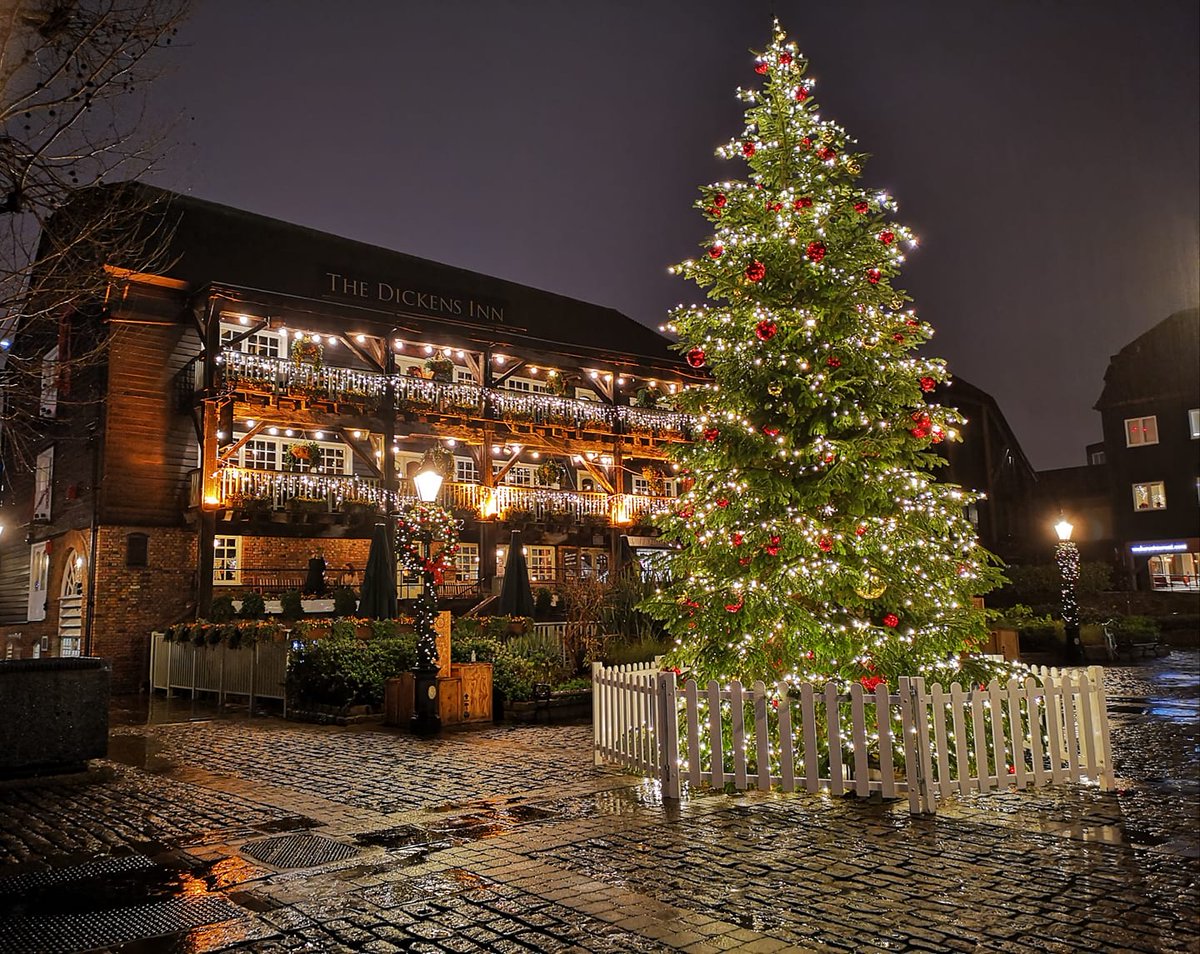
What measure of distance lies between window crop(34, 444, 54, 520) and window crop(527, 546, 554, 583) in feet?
46.7

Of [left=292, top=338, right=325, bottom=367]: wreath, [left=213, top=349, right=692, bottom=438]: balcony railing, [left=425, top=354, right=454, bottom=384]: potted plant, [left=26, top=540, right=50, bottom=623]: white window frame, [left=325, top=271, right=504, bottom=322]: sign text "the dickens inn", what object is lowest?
[left=26, top=540, right=50, bottom=623]: white window frame

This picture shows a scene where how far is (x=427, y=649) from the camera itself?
12.4m

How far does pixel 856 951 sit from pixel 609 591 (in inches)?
550

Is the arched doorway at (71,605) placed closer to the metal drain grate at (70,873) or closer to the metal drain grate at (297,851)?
the metal drain grate at (70,873)

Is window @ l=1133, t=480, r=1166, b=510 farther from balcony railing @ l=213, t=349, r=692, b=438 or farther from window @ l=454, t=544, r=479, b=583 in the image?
window @ l=454, t=544, r=479, b=583

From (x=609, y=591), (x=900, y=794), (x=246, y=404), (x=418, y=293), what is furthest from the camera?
(x=418, y=293)

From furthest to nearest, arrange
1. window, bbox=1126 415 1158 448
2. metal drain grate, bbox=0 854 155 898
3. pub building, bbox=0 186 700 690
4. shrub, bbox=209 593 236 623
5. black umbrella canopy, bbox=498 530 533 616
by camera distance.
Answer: window, bbox=1126 415 1158 448 < pub building, bbox=0 186 700 690 < black umbrella canopy, bbox=498 530 533 616 < shrub, bbox=209 593 236 623 < metal drain grate, bbox=0 854 155 898

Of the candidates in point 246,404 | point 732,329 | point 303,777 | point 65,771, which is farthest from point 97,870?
point 246,404

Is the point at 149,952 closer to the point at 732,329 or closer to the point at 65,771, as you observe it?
A: the point at 65,771

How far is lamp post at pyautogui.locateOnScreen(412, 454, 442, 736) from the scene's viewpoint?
1208cm

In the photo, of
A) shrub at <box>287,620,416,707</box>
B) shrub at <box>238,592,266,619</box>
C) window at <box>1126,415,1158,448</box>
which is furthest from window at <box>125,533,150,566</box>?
window at <box>1126,415,1158,448</box>

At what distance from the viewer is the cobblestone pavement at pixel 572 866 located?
4266 mm

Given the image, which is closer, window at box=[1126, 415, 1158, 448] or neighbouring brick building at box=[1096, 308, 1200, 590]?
neighbouring brick building at box=[1096, 308, 1200, 590]

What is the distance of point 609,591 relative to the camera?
17891 millimetres
